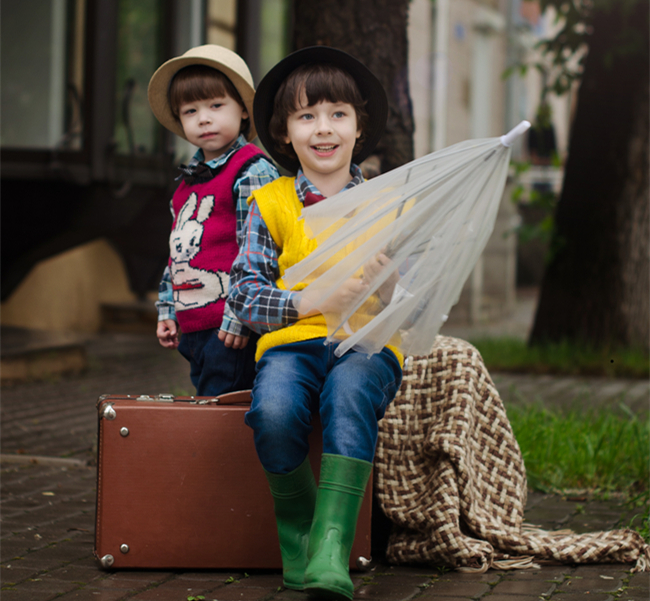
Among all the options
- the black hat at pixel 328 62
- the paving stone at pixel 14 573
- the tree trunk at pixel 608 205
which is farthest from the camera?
the tree trunk at pixel 608 205

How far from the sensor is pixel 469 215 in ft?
7.91

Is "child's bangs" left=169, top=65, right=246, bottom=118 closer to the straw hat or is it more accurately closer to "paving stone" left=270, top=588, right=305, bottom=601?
the straw hat

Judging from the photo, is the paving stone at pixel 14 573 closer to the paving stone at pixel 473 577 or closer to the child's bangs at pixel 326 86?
the paving stone at pixel 473 577

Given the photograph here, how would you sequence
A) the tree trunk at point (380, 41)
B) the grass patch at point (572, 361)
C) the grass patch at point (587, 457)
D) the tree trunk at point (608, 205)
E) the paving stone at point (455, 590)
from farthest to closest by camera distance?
the tree trunk at point (608, 205), the grass patch at point (572, 361), the tree trunk at point (380, 41), the grass patch at point (587, 457), the paving stone at point (455, 590)

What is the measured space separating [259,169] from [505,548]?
4.53 feet

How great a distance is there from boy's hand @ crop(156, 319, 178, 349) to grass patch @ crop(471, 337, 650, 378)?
4449 millimetres

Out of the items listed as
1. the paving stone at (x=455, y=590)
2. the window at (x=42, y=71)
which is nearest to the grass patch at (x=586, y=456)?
the paving stone at (x=455, y=590)

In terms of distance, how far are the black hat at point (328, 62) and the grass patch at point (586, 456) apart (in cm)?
169

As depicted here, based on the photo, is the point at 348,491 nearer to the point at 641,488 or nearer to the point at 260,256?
the point at 260,256

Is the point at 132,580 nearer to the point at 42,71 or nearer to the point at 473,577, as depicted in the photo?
the point at 473,577

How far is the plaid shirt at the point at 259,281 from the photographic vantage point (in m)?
2.41

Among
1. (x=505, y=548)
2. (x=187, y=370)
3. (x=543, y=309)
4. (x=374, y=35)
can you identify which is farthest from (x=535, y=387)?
(x=505, y=548)

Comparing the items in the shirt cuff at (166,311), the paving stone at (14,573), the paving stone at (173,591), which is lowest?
the paving stone at (14,573)

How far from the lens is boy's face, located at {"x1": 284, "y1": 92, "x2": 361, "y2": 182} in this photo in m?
2.52
